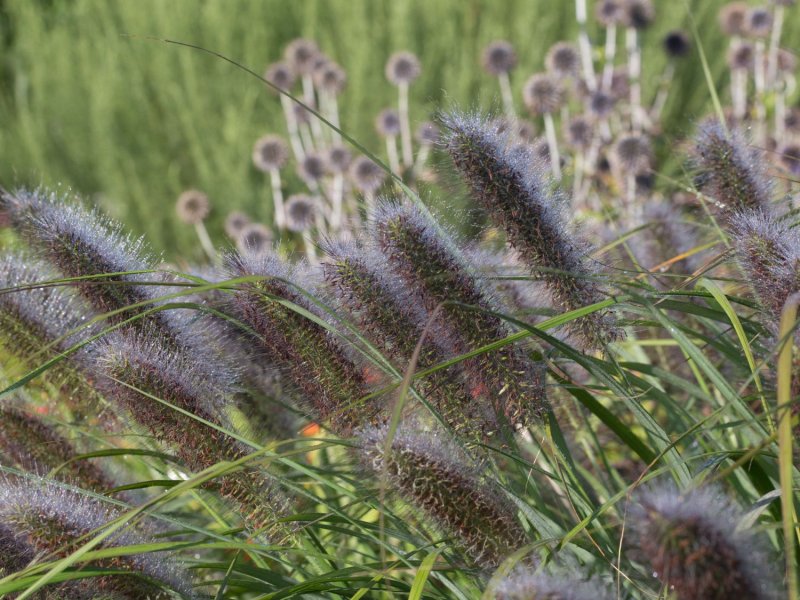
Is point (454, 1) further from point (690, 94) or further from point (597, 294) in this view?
point (597, 294)

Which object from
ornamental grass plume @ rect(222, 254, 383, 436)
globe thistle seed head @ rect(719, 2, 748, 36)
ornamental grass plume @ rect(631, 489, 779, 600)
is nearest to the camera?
ornamental grass plume @ rect(631, 489, 779, 600)

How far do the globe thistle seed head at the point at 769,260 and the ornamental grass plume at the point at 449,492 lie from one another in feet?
1.74

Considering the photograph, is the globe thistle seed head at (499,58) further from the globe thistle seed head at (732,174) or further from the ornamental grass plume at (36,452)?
the ornamental grass plume at (36,452)

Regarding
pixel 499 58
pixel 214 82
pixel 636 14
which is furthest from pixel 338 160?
pixel 214 82

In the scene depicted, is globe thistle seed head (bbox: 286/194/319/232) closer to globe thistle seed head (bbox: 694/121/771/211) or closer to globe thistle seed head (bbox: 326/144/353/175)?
globe thistle seed head (bbox: 326/144/353/175)

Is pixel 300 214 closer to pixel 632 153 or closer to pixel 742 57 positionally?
pixel 632 153

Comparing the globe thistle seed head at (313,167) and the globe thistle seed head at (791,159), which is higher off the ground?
the globe thistle seed head at (791,159)

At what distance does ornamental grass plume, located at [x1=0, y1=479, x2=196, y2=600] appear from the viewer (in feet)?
4.94

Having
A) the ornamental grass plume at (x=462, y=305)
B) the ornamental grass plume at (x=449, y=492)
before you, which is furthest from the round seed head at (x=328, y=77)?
the ornamental grass plume at (x=449, y=492)

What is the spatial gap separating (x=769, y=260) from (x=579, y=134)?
12.5ft

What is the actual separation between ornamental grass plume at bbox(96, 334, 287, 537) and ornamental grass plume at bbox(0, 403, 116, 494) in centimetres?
29

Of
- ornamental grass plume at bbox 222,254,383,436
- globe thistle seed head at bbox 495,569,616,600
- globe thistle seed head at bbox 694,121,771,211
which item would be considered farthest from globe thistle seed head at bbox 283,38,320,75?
globe thistle seed head at bbox 495,569,616,600

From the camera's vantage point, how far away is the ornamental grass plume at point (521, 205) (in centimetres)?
174

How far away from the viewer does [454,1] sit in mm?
8273
